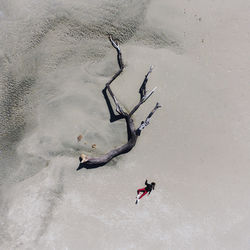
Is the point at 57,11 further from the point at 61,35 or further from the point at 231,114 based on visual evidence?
the point at 231,114

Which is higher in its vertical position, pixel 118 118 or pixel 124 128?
pixel 118 118

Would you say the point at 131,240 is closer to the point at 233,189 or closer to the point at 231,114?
the point at 233,189

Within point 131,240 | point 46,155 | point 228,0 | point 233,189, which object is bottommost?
point 131,240

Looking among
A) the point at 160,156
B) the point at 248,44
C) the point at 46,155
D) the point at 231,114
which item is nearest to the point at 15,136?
the point at 46,155

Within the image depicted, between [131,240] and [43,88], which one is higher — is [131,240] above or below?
below

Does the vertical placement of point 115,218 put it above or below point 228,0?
below

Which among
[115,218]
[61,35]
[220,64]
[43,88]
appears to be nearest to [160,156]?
[115,218]
